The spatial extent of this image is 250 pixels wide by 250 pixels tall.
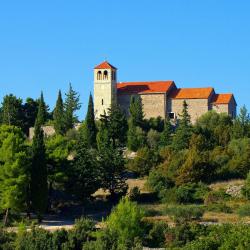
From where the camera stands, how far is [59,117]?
67500 mm

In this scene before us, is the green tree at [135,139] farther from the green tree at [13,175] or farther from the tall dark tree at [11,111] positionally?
the green tree at [13,175]

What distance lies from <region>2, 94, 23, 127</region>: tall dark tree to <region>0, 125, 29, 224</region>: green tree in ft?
65.7

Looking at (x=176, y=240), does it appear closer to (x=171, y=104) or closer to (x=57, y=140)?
(x=57, y=140)

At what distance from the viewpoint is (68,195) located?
51.9 m

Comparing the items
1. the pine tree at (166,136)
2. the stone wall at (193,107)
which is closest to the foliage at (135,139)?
the pine tree at (166,136)

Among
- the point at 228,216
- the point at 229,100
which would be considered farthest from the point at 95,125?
the point at 228,216

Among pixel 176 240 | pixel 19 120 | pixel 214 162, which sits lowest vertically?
pixel 176 240

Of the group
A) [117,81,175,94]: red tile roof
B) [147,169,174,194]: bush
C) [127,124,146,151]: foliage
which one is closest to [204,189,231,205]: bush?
[147,169,174,194]: bush

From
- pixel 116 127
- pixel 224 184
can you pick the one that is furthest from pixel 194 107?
pixel 224 184

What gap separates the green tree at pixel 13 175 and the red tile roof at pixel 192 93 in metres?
27.0

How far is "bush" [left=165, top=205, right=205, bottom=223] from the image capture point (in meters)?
45.0

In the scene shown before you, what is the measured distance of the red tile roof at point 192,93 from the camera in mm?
71500

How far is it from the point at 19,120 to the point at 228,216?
92.8 ft

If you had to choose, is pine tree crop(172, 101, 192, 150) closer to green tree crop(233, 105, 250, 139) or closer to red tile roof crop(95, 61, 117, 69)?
green tree crop(233, 105, 250, 139)
